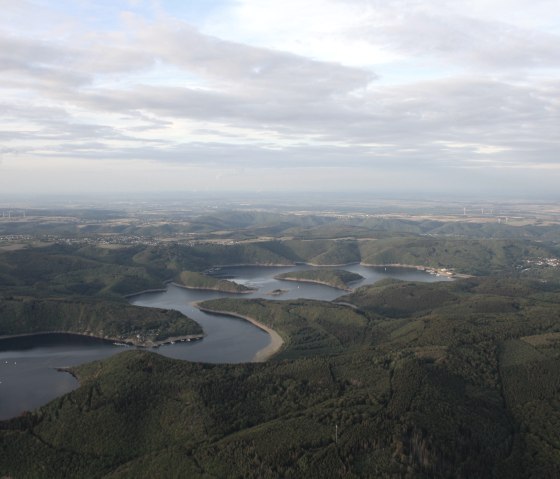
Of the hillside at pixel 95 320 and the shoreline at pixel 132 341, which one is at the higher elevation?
the hillside at pixel 95 320

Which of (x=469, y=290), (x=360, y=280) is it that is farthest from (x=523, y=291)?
(x=360, y=280)

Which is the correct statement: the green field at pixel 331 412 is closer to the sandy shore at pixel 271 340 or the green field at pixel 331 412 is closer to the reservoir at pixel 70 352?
the sandy shore at pixel 271 340

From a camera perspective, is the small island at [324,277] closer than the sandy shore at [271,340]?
No

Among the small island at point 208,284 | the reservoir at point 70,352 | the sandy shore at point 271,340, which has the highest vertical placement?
the small island at point 208,284

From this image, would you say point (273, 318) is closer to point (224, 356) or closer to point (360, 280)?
point (224, 356)

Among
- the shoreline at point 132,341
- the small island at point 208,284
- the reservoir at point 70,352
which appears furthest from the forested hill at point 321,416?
the small island at point 208,284

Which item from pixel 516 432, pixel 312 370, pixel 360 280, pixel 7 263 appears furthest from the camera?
pixel 360 280

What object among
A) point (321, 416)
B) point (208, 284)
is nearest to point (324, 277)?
point (208, 284)
